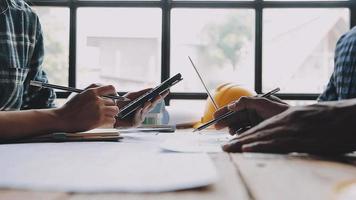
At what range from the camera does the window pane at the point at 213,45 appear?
286 cm

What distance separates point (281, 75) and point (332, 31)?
464 millimetres

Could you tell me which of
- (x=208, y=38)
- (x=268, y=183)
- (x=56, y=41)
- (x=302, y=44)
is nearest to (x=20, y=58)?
(x=268, y=183)

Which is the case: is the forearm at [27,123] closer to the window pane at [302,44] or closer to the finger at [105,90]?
the finger at [105,90]

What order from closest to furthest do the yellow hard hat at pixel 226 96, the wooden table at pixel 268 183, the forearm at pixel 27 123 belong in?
the wooden table at pixel 268 183
the forearm at pixel 27 123
the yellow hard hat at pixel 226 96

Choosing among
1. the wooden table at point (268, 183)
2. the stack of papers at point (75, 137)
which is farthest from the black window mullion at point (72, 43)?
the wooden table at point (268, 183)

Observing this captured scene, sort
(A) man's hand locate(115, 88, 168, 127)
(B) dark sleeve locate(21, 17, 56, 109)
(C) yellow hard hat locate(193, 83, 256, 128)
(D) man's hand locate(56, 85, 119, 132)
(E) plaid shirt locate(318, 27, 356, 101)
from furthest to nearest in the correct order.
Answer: (C) yellow hard hat locate(193, 83, 256, 128), (E) plaid shirt locate(318, 27, 356, 101), (B) dark sleeve locate(21, 17, 56, 109), (A) man's hand locate(115, 88, 168, 127), (D) man's hand locate(56, 85, 119, 132)

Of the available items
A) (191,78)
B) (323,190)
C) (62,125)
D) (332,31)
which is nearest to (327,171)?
(323,190)

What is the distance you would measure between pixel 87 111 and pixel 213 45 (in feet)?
6.23

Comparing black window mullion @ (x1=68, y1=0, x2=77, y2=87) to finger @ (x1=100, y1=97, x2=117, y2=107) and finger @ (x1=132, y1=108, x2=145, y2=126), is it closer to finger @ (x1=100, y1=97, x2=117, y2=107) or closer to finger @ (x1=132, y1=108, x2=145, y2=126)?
finger @ (x1=132, y1=108, x2=145, y2=126)

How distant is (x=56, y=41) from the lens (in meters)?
2.90

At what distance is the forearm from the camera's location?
0.95 m

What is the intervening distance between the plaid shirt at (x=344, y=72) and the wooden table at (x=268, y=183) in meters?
1.18

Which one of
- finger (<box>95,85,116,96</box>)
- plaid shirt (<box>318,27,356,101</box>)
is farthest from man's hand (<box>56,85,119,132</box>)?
plaid shirt (<box>318,27,356,101</box>)

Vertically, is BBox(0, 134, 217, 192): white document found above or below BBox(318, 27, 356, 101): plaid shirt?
below
